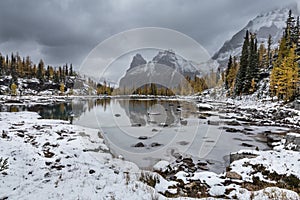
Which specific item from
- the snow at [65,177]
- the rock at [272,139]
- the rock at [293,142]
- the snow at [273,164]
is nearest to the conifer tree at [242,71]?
the rock at [272,139]

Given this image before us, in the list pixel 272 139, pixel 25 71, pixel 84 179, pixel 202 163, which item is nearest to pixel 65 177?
pixel 84 179

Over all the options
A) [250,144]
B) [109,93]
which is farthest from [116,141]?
[109,93]

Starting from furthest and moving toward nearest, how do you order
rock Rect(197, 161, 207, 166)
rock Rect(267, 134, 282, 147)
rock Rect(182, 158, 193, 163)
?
rock Rect(267, 134, 282, 147)
rock Rect(182, 158, 193, 163)
rock Rect(197, 161, 207, 166)

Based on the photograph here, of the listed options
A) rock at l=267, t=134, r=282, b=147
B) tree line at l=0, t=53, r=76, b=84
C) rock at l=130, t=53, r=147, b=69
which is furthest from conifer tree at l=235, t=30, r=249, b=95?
tree line at l=0, t=53, r=76, b=84

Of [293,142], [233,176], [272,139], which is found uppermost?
[293,142]

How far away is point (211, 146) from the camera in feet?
60.7

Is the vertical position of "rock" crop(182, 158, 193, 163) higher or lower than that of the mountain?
lower

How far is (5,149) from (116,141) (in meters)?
9.98

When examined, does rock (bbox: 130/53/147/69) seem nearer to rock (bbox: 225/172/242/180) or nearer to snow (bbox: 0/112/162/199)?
snow (bbox: 0/112/162/199)

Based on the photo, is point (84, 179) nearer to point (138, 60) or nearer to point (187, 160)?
point (187, 160)

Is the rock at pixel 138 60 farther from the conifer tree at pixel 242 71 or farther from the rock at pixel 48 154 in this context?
the conifer tree at pixel 242 71

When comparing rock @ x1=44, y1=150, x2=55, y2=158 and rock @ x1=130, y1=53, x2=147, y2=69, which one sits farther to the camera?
rock @ x1=130, y1=53, x2=147, y2=69

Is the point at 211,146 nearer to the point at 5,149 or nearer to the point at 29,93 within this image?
the point at 5,149

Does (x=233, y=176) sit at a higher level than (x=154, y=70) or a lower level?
lower
